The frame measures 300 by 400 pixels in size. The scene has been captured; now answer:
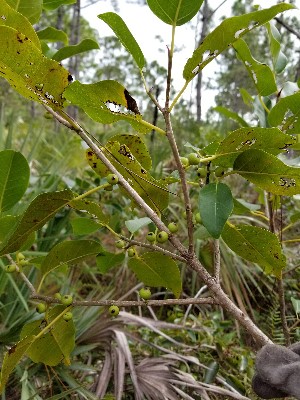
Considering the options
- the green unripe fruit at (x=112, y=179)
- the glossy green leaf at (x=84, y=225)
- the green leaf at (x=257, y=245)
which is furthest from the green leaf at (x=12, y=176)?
the green leaf at (x=257, y=245)

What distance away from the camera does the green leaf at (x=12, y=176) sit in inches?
25.8

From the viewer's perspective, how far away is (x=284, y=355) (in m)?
0.49

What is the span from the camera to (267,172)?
51 cm

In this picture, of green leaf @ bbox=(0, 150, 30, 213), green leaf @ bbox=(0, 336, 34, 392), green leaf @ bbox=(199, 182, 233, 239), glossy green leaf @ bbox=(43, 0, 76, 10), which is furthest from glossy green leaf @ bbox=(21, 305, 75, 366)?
glossy green leaf @ bbox=(43, 0, 76, 10)

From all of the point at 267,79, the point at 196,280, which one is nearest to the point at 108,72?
the point at 196,280

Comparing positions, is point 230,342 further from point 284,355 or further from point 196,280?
point 284,355

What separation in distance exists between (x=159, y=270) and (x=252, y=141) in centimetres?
26

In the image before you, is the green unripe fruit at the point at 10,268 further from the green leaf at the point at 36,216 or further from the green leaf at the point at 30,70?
the green leaf at the point at 30,70

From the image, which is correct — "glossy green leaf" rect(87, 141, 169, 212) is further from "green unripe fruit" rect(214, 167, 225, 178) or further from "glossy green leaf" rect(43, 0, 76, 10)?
"glossy green leaf" rect(43, 0, 76, 10)

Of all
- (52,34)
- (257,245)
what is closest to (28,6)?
(52,34)

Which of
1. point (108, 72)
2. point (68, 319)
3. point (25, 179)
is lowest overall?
point (68, 319)

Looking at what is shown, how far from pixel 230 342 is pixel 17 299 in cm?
67

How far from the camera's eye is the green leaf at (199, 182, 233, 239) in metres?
0.49

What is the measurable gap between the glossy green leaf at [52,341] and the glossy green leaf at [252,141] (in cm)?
34
